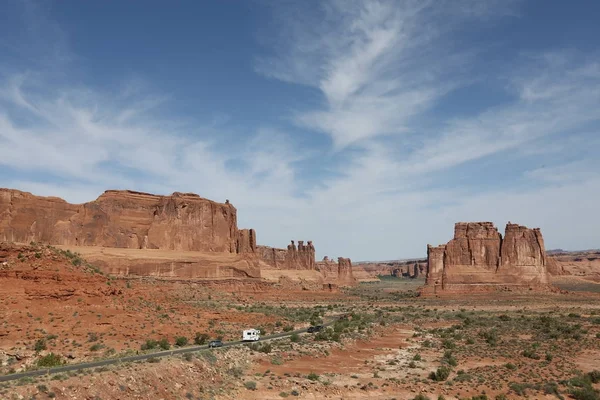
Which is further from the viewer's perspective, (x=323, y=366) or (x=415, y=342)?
(x=415, y=342)

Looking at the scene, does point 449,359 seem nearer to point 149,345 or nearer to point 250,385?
point 250,385

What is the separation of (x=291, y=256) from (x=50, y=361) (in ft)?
364

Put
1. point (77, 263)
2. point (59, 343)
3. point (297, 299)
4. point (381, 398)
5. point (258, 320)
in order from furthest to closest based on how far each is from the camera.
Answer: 1. point (297, 299)
2. point (258, 320)
3. point (77, 263)
4. point (59, 343)
5. point (381, 398)

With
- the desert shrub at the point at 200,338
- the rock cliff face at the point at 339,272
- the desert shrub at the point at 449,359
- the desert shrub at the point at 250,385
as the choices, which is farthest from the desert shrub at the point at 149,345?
the rock cliff face at the point at 339,272

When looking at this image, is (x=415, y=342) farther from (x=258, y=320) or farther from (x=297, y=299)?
(x=297, y=299)

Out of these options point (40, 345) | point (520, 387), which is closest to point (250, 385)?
point (40, 345)

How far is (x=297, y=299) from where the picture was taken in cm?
7375

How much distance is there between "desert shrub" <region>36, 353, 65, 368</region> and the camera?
67.0 ft

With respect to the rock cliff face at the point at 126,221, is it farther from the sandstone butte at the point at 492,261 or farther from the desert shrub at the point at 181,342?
the desert shrub at the point at 181,342

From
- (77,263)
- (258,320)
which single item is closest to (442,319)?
(258,320)

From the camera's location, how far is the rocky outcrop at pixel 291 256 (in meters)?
128

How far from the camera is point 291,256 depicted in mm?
131000

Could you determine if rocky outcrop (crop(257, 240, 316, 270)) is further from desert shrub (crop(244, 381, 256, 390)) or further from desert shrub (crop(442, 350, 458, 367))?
desert shrub (crop(244, 381, 256, 390))

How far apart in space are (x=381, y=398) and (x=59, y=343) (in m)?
16.1
